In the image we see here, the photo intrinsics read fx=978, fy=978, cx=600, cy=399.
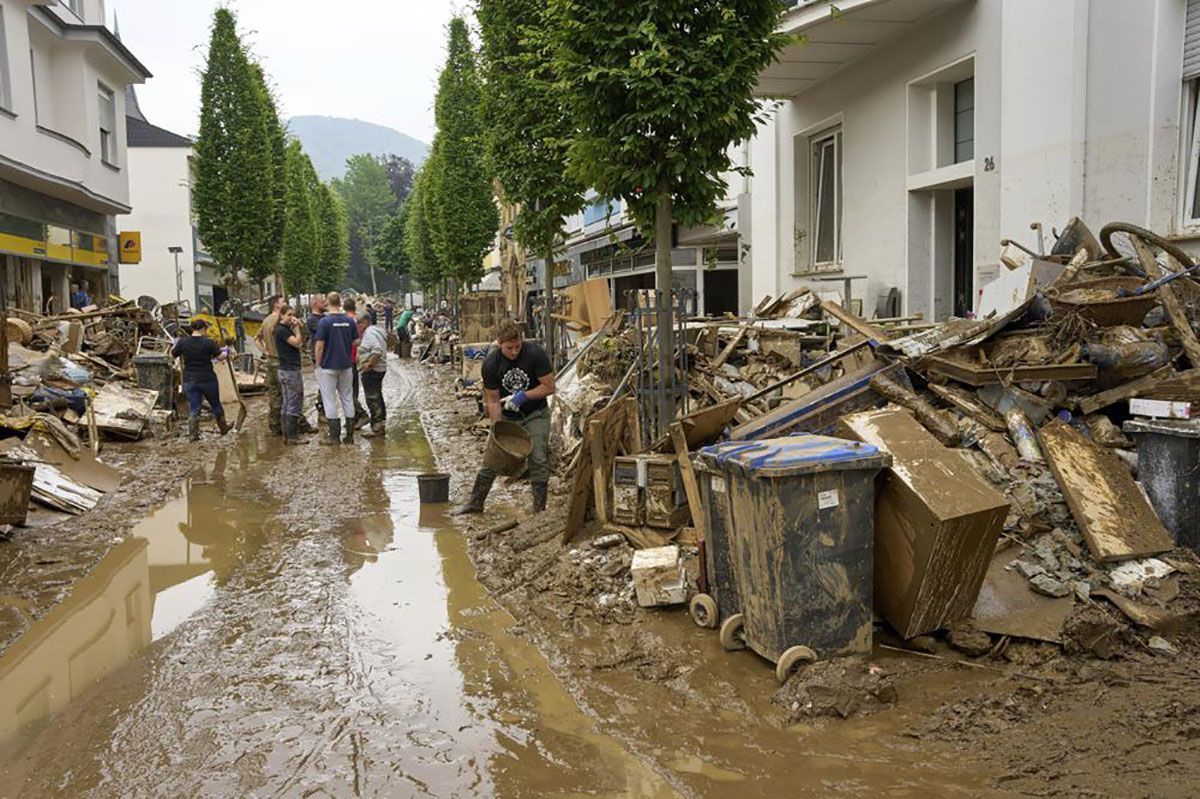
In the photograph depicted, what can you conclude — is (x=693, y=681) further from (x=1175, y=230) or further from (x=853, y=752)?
(x=1175, y=230)

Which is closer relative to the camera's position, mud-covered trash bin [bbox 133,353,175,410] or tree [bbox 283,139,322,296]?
mud-covered trash bin [bbox 133,353,175,410]

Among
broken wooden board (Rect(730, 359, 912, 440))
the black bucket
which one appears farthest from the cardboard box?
the black bucket

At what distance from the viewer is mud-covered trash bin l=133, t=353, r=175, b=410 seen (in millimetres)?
15125

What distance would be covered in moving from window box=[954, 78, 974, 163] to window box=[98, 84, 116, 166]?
794 inches

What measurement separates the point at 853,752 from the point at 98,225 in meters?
26.0

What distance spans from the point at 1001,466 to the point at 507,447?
4153 millimetres

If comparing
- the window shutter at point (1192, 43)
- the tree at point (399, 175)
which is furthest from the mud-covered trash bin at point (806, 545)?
the tree at point (399, 175)

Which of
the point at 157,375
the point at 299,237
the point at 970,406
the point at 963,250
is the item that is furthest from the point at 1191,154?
the point at 299,237

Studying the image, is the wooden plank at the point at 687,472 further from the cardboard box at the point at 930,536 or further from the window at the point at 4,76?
the window at the point at 4,76

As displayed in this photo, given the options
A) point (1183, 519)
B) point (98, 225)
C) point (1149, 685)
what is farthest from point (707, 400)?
point (98, 225)

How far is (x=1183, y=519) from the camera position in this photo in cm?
535

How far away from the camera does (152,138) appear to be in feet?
145

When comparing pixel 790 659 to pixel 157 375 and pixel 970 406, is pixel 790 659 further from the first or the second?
pixel 157 375

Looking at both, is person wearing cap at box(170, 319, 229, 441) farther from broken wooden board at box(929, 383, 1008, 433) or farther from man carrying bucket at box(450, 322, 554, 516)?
broken wooden board at box(929, 383, 1008, 433)
